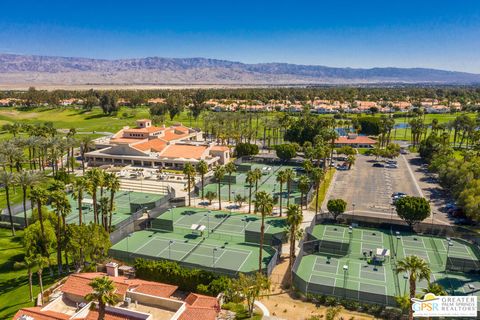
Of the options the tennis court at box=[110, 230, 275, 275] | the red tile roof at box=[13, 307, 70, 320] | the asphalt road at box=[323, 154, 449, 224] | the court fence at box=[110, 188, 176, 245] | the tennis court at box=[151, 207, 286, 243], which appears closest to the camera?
the red tile roof at box=[13, 307, 70, 320]

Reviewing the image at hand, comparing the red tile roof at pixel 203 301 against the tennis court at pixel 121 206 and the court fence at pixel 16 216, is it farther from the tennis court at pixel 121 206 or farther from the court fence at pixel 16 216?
the court fence at pixel 16 216

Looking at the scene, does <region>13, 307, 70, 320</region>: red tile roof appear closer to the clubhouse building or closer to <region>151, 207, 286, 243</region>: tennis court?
<region>151, 207, 286, 243</region>: tennis court

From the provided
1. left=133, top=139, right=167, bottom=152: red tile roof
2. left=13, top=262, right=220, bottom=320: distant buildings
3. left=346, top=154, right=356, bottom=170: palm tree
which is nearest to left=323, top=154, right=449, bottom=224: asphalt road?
left=346, top=154, right=356, bottom=170: palm tree

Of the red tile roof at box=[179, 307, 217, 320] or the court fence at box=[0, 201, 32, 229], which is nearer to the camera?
the red tile roof at box=[179, 307, 217, 320]

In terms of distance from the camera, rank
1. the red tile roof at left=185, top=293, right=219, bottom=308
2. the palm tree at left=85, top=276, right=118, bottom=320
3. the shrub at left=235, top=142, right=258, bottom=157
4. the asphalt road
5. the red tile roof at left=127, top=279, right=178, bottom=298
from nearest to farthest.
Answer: the palm tree at left=85, top=276, right=118, bottom=320 → the red tile roof at left=185, top=293, right=219, bottom=308 → the red tile roof at left=127, top=279, right=178, bottom=298 → the asphalt road → the shrub at left=235, top=142, right=258, bottom=157

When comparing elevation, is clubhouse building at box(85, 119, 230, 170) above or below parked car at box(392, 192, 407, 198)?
above

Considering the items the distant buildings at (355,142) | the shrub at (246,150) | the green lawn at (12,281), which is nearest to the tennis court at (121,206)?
the green lawn at (12,281)

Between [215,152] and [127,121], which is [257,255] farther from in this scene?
[127,121]
